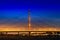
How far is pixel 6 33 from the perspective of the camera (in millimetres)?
7402

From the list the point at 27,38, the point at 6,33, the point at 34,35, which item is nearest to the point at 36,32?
the point at 34,35

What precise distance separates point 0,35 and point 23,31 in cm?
161

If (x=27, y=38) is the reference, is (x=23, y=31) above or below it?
above

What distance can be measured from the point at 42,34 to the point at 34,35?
21.6 inches

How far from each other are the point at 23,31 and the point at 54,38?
209cm

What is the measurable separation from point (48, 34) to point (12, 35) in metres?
2.42

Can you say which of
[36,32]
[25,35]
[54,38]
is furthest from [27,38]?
[54,38]

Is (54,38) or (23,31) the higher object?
(23,31)

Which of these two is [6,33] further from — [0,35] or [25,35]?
[25,35]

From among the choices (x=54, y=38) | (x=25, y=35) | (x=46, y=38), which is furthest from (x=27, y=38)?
(x=54, y=38)

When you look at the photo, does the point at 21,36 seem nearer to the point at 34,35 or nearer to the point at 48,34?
the point at 34,35

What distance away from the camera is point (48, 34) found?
728 cm

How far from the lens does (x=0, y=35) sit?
7379mm

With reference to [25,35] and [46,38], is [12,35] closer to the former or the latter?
[25,35]
